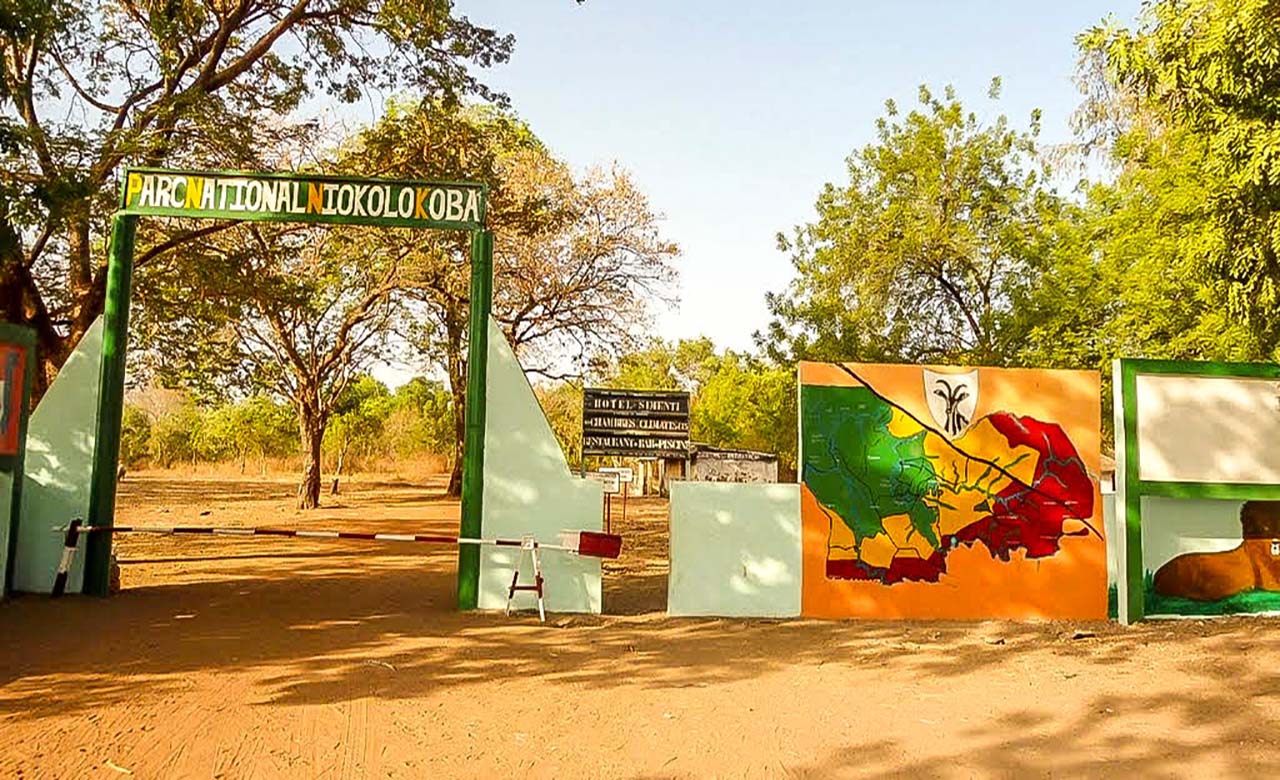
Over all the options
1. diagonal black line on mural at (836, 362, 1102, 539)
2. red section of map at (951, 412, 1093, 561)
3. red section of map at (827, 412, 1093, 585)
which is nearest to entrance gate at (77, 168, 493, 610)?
diagonal black line on mural at (836, 362, 1102, 539)

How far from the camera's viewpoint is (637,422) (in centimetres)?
1323

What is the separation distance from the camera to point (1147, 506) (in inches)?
364

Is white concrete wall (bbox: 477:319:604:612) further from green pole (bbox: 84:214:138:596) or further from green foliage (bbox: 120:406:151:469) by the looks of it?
green foliage (bbox: 120:406:151:469)

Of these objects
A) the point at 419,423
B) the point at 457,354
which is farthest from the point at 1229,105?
the point at 419,423

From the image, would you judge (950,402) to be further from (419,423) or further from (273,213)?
(419,423)

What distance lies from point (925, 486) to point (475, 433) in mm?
4506

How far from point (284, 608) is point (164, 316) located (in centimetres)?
826

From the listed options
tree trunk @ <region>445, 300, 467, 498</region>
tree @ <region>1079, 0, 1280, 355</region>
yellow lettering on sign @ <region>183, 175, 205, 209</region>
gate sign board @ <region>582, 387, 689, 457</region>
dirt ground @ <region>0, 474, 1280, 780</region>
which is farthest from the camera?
tree trunk @ <region>445, 300, 467, 498</region>

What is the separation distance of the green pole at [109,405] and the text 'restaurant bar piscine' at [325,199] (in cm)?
71

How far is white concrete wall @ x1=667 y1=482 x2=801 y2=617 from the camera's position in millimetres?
9281

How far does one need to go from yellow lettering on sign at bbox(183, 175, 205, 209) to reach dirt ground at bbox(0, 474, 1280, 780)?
4.01 metres

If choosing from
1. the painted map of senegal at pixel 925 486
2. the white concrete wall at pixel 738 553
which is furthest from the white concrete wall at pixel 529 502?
the painted map of senegal at pixel 925 486

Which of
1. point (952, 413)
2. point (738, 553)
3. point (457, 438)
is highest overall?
point (457, 438)

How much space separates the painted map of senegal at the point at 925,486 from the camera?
9289 millimetres
